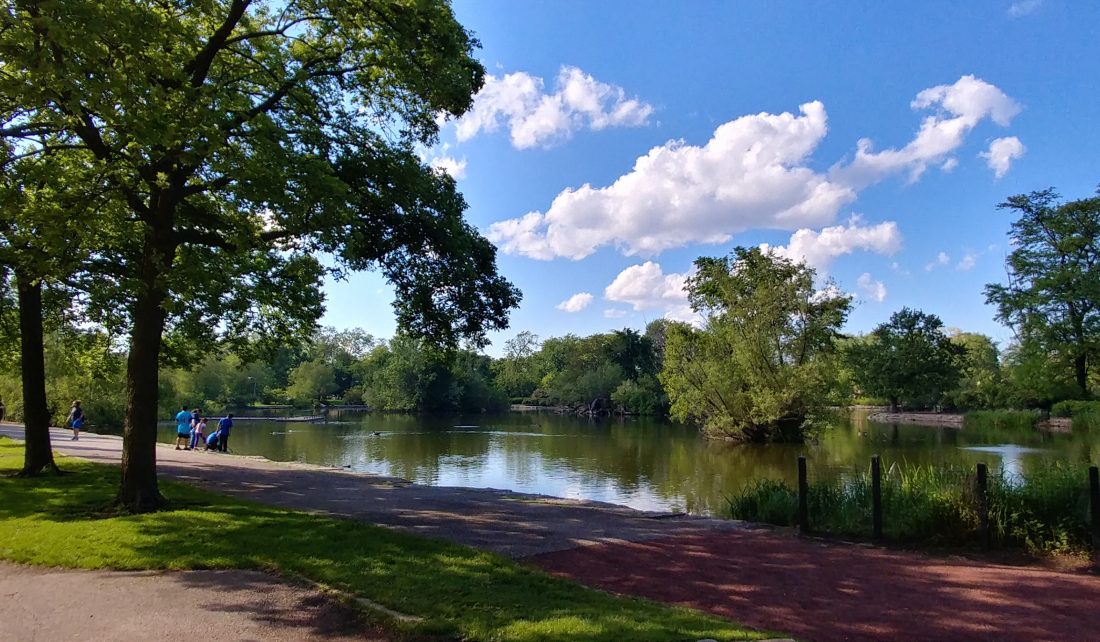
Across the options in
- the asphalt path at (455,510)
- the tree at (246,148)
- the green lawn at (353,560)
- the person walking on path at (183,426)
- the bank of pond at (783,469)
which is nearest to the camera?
the green lawn at (353,560)

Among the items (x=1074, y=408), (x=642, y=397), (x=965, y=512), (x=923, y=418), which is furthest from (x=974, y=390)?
(x=965, y=512)

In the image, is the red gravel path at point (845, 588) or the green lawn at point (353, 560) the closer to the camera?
the green lawn at point (353, 560)

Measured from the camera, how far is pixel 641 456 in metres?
33.0

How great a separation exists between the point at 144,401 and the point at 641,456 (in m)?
25.2

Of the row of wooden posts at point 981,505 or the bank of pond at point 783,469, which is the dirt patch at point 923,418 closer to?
the bank of pond at point 783,469

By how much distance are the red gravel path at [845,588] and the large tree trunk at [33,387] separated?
1176cm

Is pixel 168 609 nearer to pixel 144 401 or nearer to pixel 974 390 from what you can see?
pixel 144 401

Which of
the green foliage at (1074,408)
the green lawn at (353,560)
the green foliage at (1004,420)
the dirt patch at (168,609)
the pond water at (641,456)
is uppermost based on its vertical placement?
the green foliage at (1074,408)

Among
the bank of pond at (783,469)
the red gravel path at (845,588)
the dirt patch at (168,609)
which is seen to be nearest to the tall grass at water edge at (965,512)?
the bank of pond at (783,469)

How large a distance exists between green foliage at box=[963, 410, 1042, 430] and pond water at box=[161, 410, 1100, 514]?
3.91 metres

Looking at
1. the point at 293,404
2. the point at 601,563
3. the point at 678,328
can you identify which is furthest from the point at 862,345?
the point at 293,404

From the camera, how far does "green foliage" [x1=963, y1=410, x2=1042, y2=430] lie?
4944 cm

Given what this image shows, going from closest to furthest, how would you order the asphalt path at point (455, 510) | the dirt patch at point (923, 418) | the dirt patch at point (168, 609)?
the dirt patch at point (168, 609)
the asphalt path at point (455, 510)
the dirt patch at point (923, 418)

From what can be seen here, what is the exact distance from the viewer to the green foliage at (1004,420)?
1946 inches
